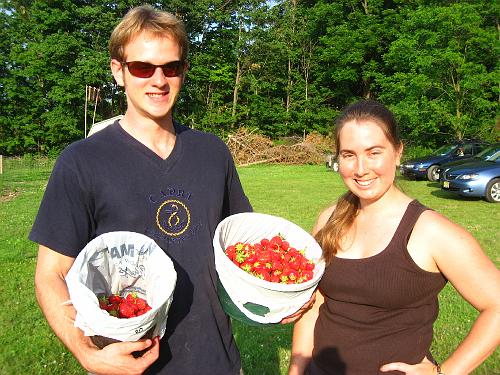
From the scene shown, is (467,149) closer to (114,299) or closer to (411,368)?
(411,368)

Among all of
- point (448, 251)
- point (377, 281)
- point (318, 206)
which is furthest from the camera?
point (318, 206)

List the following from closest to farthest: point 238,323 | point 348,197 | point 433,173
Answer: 1. point 348,197
2. point 238,323
3. point 433,173

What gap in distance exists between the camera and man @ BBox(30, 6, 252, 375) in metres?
1.94

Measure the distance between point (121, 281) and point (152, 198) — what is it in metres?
0.42

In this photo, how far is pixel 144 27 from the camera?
2133mm

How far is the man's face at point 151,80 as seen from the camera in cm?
217

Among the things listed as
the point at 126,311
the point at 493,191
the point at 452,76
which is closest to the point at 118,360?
the point at 126,311

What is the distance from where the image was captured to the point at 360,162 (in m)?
2.24

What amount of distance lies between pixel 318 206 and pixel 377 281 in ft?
37.0

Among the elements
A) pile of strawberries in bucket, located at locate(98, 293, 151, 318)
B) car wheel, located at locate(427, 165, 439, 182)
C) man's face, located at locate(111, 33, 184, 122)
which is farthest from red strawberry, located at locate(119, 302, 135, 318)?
car wheel, located at locate(427, 165, 439, 182)

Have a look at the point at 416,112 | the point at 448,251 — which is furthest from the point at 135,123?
the point at 416,112

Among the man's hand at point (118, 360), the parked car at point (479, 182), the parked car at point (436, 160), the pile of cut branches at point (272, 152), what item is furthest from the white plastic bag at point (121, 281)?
the pile of cut branches at point (272, 152)

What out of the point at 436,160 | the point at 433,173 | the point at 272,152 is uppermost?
the point at 436,160

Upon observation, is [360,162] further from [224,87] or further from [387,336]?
[224,87]
